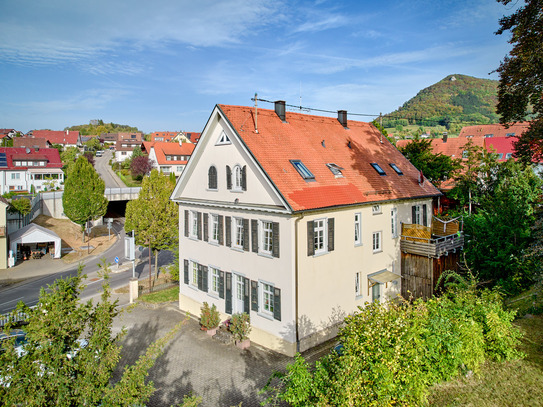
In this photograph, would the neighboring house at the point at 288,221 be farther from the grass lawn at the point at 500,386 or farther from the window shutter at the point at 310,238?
the grass lawn at the point at 500,386

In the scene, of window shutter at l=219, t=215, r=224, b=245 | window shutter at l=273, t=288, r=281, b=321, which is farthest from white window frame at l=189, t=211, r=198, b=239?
window shutter at l=273, t=288, r=281, b=321

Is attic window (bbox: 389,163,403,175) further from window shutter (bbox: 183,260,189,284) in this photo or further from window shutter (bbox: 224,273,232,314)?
window shutter (bbox: 183,260,189,284)

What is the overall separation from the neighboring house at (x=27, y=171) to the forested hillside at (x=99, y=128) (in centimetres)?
10495

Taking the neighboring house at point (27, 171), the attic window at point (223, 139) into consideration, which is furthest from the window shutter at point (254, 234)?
the neighboring house at point (27, 171)

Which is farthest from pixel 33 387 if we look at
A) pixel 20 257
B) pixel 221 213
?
pixel 20 257

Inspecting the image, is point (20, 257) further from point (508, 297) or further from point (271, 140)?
point (508, 297)

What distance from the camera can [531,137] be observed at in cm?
1473

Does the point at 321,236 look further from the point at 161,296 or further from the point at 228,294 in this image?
the point at 161,296

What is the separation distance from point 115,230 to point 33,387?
4805 centimetres

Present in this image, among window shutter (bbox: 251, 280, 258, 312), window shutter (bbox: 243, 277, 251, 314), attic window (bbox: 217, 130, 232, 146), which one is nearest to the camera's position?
window shutter (bbox: 251, 280, 258, 312)

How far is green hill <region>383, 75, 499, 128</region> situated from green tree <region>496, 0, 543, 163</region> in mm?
99064

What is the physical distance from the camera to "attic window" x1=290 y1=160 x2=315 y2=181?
55.2 ft

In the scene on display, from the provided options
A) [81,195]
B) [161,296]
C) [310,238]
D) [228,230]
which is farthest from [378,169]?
[81,195]

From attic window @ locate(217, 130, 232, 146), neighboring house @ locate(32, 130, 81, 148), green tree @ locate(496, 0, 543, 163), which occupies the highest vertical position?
neighboring house @ locate(32, 130, 81, 148)
